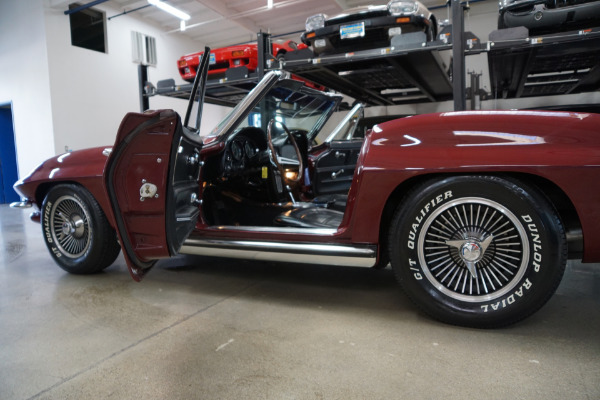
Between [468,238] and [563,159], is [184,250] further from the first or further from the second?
[563,159]

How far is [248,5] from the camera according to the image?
10820mm

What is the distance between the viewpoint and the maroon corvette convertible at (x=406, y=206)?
1859mm

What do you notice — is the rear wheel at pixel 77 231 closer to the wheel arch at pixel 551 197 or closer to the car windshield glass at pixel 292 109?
the car windshield glass at pixel 292 109

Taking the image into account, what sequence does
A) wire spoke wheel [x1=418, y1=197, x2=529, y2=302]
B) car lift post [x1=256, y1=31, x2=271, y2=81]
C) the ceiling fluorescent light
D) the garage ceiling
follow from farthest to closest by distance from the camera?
the garage ceiling < the ceiling fluorescent light < car lift post [x1=256, y1=31, x2=271, y2=81] < wire spoke wheel [x1=418, y1=197, x2=529, y2=302]

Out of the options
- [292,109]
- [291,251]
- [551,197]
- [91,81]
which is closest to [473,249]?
[551,197]

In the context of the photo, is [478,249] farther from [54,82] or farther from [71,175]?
[54,82]

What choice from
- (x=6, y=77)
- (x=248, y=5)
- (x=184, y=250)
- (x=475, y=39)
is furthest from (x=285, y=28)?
(x=184, y=250)

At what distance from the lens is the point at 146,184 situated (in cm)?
231

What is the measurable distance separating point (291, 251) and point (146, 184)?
0.90m

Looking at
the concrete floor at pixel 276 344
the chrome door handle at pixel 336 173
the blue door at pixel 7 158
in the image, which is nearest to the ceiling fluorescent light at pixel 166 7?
the blue door at pixel 7 158

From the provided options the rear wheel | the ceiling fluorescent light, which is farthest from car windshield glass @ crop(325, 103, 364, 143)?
the ceiling fluorescent light

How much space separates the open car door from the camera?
2.28 m

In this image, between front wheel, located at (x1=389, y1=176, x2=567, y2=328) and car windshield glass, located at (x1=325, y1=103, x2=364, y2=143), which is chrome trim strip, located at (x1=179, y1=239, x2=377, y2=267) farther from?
car windshield glass, located at (x1=325, y1=103, x2=364, y2=143)

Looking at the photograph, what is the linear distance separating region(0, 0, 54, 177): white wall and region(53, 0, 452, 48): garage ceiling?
83 cm
